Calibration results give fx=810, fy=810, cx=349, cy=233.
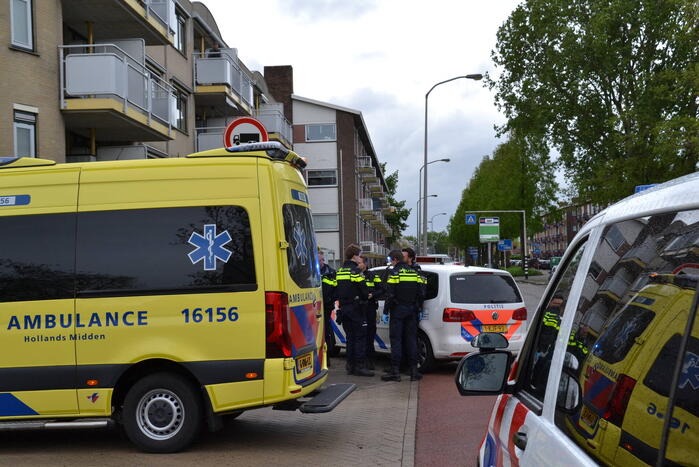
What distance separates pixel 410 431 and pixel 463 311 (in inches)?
159

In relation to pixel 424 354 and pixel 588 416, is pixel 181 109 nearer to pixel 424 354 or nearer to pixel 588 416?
pixel 424 354

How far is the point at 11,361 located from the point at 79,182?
1.67 m

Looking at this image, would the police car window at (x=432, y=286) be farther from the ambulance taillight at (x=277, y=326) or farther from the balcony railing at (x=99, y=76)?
the balcony railing at (x=99, y=76)

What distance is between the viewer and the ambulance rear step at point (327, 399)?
718cm

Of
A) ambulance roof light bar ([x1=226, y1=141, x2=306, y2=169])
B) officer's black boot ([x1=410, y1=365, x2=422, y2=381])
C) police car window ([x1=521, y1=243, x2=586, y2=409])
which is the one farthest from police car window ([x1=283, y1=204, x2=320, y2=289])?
police car window ([x1=521, y1=243, x2=586, y2=409])

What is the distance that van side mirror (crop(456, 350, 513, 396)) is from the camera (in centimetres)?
306

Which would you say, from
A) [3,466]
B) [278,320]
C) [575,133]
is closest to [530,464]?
[278,320]

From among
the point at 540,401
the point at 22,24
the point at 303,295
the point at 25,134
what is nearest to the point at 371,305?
the point at 303,295

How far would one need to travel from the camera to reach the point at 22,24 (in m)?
16.6

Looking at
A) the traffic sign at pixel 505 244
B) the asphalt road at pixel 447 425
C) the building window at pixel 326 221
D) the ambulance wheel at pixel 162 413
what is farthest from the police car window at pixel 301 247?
the traffic sign at pixel 505 244

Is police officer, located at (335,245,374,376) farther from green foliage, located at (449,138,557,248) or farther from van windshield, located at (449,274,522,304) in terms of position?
green foliage, located at (449,138,557,248)

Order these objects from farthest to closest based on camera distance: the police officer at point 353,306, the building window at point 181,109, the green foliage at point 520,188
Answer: the green foliage at point 520,188
the building window at point 181,109
the police officer at point 353,306

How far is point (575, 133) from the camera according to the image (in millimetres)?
40000

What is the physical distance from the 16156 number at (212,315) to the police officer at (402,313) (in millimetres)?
4541
